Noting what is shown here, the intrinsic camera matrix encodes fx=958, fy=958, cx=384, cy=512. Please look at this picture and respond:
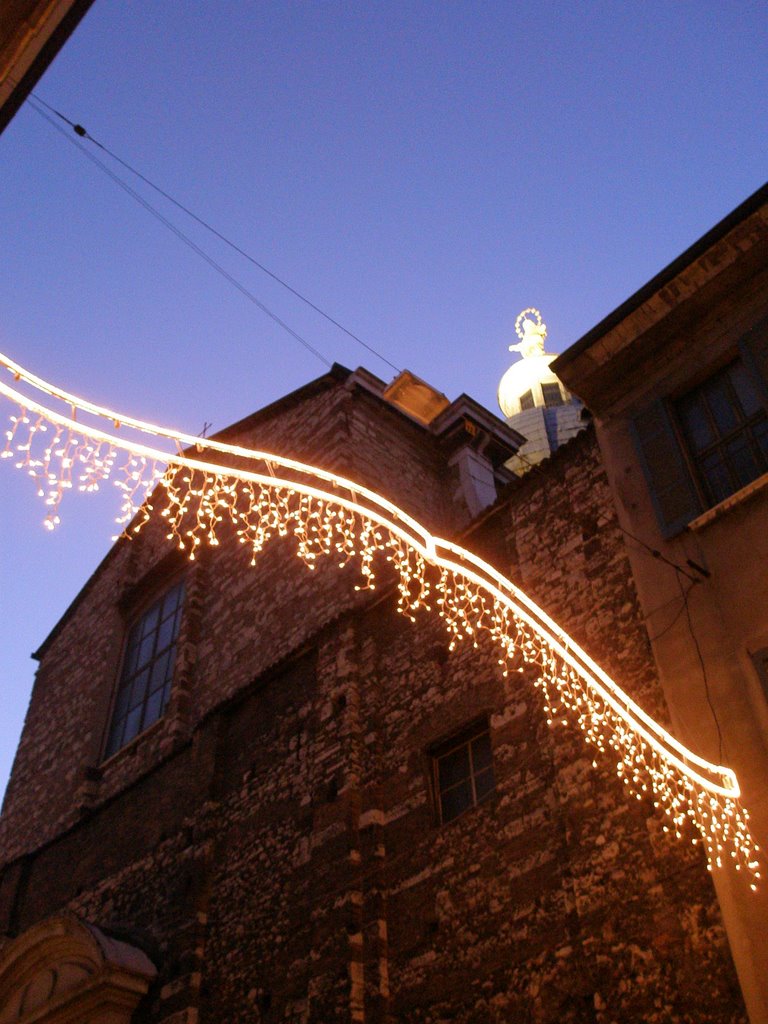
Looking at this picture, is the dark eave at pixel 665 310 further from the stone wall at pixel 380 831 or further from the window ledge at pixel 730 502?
the window ledge at pixel 730 502

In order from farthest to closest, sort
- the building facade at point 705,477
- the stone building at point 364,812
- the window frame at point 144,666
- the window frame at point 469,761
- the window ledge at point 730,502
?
the window frame at point 144,666
the window frame at point 469,761
the window ledge at point 730,502
the stone building at point 364,812
the building facade at point 705,477

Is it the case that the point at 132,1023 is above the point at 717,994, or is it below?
above

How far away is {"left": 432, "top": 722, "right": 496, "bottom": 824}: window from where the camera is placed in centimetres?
822

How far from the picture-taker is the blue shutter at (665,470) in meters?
7.57

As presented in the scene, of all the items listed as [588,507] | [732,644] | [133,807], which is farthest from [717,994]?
[133,807]

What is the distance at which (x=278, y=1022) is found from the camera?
8289 millimetres

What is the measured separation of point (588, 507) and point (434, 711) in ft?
7.78

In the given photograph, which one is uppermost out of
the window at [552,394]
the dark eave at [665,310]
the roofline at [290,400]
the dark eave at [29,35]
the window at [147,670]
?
the window at [552,394]

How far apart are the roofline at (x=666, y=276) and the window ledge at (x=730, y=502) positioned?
2.07 meters

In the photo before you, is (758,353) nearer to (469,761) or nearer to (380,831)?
(469,761)

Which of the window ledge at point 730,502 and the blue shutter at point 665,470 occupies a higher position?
the blue shutter at point 665,470

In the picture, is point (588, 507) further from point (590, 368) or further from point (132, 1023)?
point (132, 1023)

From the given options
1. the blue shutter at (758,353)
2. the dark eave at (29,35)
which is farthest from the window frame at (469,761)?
the dark eave at (29,35)

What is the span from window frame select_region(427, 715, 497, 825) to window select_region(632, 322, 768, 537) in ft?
7.99
